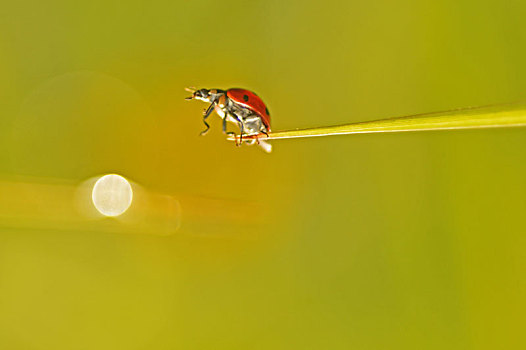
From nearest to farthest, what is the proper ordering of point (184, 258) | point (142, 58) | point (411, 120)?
point (411, 120) → point (184, 258) → point (142, 58)

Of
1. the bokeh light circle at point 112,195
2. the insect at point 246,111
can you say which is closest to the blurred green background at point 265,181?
the bokeh light circle at point 112,195

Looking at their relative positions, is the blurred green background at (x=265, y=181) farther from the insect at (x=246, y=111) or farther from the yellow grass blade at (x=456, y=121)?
the yellow grass blade at (x=456, y=121)

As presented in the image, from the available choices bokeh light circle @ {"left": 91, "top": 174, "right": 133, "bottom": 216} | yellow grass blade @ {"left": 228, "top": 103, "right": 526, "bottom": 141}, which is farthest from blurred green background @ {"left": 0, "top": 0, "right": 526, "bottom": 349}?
yellow grass blade @ {"left": 228, "top": 103, "right": 526, "bottom": 141}

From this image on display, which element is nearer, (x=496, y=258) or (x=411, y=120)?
(x=411, y=120)

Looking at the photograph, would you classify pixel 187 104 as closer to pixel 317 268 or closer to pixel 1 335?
pixel 317 268

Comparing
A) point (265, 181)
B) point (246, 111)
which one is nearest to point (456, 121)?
point (246, 111)

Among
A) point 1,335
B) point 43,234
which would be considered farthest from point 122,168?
point 1,335
